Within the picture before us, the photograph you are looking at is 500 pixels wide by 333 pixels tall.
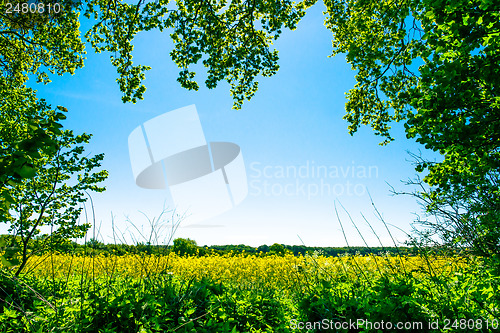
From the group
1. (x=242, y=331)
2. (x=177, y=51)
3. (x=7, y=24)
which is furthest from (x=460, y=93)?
(x=7, y=24)

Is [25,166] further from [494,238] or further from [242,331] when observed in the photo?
[494,238]

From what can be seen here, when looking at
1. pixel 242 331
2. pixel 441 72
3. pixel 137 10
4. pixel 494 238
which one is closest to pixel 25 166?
pixel 242 331

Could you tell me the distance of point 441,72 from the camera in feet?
10.2

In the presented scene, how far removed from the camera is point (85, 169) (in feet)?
20.6

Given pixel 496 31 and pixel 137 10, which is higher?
pixel 137 10

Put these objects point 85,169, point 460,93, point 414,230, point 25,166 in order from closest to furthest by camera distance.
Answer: point 25,166
point 460,93
point 414,230
point 85,169

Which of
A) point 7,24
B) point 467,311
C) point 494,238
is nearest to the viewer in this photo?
point 467,311

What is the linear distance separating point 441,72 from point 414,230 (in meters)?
3.74

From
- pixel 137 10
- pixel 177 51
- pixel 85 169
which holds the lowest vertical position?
pixel 85 169

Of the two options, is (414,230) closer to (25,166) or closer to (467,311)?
(467,311)

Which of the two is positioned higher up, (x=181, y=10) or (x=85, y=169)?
(x=181, y=10)

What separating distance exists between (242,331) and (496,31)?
4.58 m

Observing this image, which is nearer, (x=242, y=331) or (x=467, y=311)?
(x=467, y=311)

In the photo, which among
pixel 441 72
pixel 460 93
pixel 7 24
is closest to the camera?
pixel 441 72
